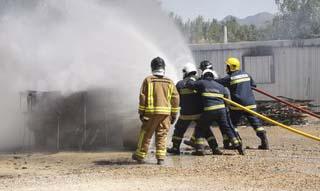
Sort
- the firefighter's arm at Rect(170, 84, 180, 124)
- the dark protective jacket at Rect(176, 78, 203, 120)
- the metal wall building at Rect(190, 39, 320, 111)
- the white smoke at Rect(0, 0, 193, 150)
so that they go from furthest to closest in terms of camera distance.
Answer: the metal wall building at Rect(190, 39, 320, 111), the white smoke at Rect(0, 0, 193, 150), the dark protective jacket at Rect(176, 78, 203, 120), the firefighter's arm at Rect(170, 84, 180, 124)

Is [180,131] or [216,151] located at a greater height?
[180,131]

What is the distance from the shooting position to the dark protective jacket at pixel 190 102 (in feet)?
36.4

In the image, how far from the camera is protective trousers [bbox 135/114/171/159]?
32.1 feet

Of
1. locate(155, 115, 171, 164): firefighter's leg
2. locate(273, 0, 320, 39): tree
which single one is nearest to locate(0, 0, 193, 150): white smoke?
locate(155, 115, 171, 164): firefighter's leg

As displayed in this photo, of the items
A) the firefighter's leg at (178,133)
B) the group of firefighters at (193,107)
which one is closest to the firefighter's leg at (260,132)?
the group of firefighters at (193,107)

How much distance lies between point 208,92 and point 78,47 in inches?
135

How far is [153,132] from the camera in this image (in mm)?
9914

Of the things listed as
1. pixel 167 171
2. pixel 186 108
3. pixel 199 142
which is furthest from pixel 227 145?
pixel 167 171

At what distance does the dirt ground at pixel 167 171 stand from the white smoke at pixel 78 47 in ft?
4.90

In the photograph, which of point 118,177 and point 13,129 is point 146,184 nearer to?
point 118,177

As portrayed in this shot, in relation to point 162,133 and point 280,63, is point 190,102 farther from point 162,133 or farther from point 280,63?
point 280,63

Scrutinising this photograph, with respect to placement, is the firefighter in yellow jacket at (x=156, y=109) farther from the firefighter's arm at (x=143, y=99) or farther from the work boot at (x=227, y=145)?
the work boot at (x=227, y=145)

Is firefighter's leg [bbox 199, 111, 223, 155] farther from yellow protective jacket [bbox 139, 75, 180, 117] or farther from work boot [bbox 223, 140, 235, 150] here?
yellow protective jacket [bbox 139, 75, 180, 117]

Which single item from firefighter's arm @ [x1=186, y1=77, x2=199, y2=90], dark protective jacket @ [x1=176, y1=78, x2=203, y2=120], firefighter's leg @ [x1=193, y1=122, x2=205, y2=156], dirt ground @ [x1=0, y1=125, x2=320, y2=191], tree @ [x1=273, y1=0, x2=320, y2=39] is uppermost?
tree @ [x1=273, y1=0, x2=320, y2=39]
